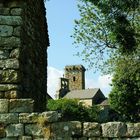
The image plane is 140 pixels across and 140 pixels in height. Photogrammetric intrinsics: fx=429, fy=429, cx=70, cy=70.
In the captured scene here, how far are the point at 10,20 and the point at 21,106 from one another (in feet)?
5.73

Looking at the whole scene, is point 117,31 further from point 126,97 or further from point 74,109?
point 74,109

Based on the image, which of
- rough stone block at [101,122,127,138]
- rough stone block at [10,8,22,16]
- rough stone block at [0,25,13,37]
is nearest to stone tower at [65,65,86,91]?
rough stone block at [10,8,22,16]

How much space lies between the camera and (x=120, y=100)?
1529 inches

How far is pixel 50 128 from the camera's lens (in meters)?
7.49

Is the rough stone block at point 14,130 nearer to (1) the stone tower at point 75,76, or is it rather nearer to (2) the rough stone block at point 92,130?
(2) the rough stone block at point 92,130

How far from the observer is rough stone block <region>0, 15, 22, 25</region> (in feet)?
27.5

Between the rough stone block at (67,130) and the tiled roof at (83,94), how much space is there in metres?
93.6

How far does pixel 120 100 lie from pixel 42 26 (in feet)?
92.8

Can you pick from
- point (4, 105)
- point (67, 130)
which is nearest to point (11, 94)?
point (4, 105)

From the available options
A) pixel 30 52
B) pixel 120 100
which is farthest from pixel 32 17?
pixel 120 100

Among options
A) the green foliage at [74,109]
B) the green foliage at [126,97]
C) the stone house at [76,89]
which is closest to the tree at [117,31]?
the green foliage at [126,97]

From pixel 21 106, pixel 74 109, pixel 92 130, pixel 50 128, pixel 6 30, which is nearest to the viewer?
pixel 92 130

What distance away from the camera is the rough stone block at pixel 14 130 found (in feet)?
24.8

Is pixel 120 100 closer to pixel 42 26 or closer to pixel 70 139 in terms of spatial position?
pixel 42 26
